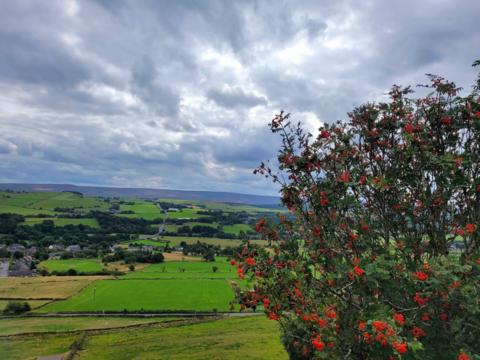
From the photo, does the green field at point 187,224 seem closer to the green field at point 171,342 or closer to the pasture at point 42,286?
the pasture at point 42,286

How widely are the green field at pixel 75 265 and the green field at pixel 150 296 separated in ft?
49.2

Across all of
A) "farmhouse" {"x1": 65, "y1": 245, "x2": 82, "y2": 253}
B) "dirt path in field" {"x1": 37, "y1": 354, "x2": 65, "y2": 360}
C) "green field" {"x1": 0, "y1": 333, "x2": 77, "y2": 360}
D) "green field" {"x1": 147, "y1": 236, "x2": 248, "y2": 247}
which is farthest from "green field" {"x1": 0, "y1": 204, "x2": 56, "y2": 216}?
"dirt path in field" {"x1": 37, "y1": 354, "x2": 65, "y2": 360}

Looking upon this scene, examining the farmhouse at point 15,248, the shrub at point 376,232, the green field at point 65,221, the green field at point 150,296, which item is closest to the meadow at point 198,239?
the green field at point 65,221

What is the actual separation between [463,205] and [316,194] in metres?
3.05

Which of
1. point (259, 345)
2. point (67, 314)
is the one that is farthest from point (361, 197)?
point (67, 314)

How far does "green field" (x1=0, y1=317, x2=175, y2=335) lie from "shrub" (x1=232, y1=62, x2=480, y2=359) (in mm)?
47800

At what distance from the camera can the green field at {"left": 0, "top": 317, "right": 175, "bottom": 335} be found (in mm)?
47591

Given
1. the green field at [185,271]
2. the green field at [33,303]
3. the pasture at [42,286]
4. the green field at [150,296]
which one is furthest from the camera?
the green field at [185,271]

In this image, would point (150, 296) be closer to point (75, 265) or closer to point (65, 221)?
point (75, 265)

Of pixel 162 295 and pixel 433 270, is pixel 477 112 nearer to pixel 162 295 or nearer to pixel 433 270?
pixel 433 270

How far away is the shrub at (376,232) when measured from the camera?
636 centimetres

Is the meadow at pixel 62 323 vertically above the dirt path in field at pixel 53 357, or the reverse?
the dirt path in field at pixel 53 357

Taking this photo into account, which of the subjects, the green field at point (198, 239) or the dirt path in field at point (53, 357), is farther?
the green field at point (198, 239)

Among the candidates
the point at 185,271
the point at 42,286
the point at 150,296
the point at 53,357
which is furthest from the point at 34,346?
the point at 185,271
